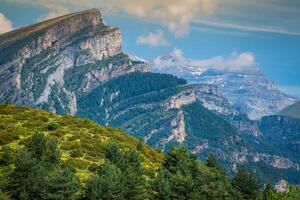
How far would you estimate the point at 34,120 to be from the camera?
319 ft

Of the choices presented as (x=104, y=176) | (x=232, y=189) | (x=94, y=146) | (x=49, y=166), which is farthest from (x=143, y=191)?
(x=232, y=189)

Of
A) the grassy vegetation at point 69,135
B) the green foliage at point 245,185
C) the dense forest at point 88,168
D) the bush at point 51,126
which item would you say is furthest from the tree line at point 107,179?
the bush at point 51,126

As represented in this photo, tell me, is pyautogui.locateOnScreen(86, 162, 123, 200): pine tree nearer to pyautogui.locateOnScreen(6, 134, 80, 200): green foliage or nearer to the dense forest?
the dense forest

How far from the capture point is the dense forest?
60156mm

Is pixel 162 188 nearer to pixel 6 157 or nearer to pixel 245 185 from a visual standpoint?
pixel 6 157

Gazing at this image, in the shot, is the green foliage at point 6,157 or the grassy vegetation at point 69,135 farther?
the grassy vegetation at point 69,135

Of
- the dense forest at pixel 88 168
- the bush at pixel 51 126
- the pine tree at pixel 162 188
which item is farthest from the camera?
the bush at pixel 51 126

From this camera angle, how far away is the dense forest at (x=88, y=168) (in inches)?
2368

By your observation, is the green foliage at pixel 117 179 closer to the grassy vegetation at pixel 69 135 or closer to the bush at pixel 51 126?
the grassy vegetation at pixel 69 135

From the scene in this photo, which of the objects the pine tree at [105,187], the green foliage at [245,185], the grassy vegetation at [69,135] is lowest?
the green foliage at [245,185]

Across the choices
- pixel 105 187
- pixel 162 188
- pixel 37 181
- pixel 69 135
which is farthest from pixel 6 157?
pixel 162 188

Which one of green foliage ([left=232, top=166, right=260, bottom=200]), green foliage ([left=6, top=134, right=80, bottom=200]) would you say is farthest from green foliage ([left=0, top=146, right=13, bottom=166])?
green foliage ([left=232, top=166, right=260, bottom=200])

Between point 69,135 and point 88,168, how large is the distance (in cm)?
1523

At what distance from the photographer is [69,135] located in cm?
9181
